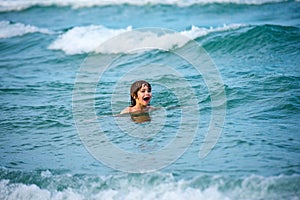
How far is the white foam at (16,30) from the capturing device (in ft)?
56.3

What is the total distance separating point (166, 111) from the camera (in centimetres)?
855

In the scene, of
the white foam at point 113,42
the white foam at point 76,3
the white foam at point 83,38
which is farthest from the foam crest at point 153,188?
the white foam at point 76,3

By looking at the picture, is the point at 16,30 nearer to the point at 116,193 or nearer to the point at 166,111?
the point at 166,111

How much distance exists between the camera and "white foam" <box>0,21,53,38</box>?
17.2m

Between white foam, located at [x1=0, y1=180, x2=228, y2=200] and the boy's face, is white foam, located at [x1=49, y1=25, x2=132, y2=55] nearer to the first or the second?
the boy's face

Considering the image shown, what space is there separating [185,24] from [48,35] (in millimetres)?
4569

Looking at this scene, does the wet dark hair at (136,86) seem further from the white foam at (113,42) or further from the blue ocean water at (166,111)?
the white foam at (113,42)

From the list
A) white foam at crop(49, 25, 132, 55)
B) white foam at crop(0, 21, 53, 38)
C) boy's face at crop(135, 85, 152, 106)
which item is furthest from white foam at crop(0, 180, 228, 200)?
white foam at crop(0, 21, 53, 38)

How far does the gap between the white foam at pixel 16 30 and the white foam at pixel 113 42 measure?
157cm

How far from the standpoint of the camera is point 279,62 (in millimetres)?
10516

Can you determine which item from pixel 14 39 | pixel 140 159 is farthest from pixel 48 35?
pixel 140 159

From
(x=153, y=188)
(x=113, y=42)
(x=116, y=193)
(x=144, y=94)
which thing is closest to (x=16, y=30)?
(x=113, y=42)

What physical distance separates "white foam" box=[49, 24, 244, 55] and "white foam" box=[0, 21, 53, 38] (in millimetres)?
1573

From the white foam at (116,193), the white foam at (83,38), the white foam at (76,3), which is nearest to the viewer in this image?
the white foam at (116,193)
